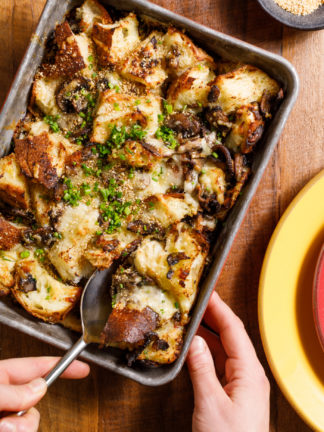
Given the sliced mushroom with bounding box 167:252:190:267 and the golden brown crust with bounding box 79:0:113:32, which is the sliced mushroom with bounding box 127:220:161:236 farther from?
the golden brown crust with bounding box 79:0:113:32

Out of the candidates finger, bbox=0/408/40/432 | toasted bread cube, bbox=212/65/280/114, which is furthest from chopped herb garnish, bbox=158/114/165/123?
finger, bbox=0/408/40/432

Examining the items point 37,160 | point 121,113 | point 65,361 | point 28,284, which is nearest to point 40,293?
point 28,284

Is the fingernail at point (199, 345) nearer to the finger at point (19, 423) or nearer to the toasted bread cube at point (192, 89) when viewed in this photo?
the finger at point (19, 423)

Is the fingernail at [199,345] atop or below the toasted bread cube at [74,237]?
below

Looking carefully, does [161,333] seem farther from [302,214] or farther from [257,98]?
[257,98]

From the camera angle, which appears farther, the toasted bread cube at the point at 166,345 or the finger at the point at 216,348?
the finger at the point at 216,348

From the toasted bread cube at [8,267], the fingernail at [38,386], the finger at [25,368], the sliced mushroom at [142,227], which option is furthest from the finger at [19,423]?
the sliced mushroom at [142,227]

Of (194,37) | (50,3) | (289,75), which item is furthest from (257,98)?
(50,3)
